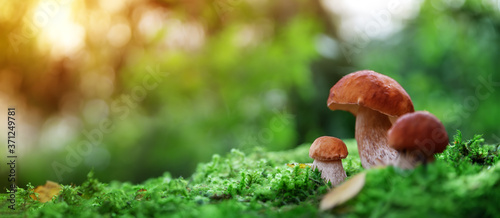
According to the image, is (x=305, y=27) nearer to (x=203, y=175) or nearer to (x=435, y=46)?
(x=435, y=46)

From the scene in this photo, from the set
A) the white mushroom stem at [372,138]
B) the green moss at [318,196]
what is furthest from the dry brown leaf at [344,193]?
the white mushroom stem at [372,138]

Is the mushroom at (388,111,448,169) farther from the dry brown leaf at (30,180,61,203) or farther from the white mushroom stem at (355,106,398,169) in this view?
the dry brown leaf at (30,180,61,203)

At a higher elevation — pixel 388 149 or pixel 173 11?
pixel 173 11

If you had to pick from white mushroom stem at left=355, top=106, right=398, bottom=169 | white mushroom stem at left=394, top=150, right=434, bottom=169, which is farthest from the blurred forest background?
white mushroom stem at left=394, top=150, right=434, bottom=169

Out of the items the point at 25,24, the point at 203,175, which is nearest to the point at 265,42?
the point at 203,175

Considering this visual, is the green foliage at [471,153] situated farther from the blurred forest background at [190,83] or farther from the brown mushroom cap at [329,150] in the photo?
the blurred forest background at [190,83]

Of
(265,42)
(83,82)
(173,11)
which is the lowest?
(83,82)

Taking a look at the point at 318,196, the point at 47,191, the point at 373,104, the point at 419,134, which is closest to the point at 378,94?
the point at 373,104
